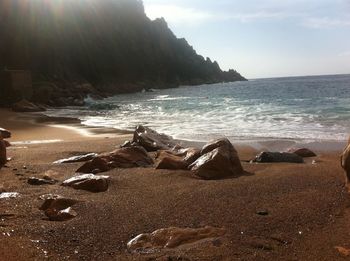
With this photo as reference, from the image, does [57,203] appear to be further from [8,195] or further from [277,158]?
[277,158]

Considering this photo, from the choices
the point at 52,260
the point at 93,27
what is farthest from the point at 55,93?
the point at 93,27

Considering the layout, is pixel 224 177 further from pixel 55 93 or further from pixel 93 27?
pixel 93 27

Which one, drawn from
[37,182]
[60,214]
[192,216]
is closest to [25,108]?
[37,182]

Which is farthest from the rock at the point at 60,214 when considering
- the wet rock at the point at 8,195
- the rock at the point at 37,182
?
the rock at the point at 37,182

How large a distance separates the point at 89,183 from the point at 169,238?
1829mm

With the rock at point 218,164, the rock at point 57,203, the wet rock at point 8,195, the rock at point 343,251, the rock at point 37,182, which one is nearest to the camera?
the rock at point 343,251

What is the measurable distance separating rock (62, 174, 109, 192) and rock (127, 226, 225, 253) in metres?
1.54

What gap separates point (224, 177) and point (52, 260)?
111 inches

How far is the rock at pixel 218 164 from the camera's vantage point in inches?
221

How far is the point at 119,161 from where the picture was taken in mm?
6422

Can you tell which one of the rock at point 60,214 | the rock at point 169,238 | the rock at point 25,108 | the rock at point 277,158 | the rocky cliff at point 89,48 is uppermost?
the rocky cliff at point 89,48

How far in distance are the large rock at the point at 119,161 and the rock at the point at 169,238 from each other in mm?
2640

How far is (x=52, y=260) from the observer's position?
3.13 meters

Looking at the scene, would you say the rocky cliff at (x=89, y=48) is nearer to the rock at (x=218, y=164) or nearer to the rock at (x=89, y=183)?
the rock at (x=218, y=164)
